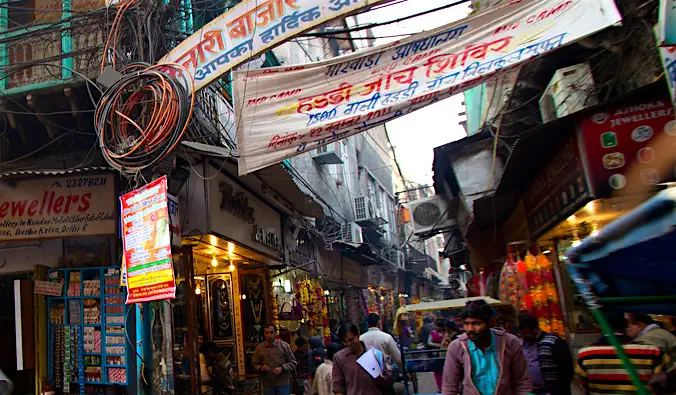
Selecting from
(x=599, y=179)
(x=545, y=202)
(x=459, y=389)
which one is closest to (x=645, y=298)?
(x=459, y=389)

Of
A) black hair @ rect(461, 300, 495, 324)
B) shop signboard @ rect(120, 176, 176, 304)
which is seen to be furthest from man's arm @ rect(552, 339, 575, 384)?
shop signboard @ rect(120, 176, 176, 304)

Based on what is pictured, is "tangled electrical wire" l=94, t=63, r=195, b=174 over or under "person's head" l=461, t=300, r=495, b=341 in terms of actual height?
over

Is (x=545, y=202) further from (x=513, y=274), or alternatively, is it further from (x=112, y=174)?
(x=112, y=174)

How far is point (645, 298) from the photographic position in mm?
2281

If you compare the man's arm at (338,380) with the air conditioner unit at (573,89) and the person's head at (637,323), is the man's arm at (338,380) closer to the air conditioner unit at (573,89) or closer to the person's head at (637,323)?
the person's head at (637,323)

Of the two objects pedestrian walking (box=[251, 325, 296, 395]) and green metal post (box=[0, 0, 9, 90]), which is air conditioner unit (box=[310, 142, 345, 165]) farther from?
green metal post (box=[0, 0, 9, 90])

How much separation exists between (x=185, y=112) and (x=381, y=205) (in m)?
23.2

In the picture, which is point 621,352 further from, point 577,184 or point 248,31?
point 248,31

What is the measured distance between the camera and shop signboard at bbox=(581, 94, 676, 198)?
525cm

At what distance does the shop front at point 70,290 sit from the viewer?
23.4 feet

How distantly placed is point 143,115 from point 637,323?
603cm

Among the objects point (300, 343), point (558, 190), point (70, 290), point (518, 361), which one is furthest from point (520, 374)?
point (300, 343)

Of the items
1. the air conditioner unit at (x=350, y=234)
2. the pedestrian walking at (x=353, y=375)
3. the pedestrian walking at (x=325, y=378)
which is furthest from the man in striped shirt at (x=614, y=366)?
the air conditioner unit at (x=350, y=234)

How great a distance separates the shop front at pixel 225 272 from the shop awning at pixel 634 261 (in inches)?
229
